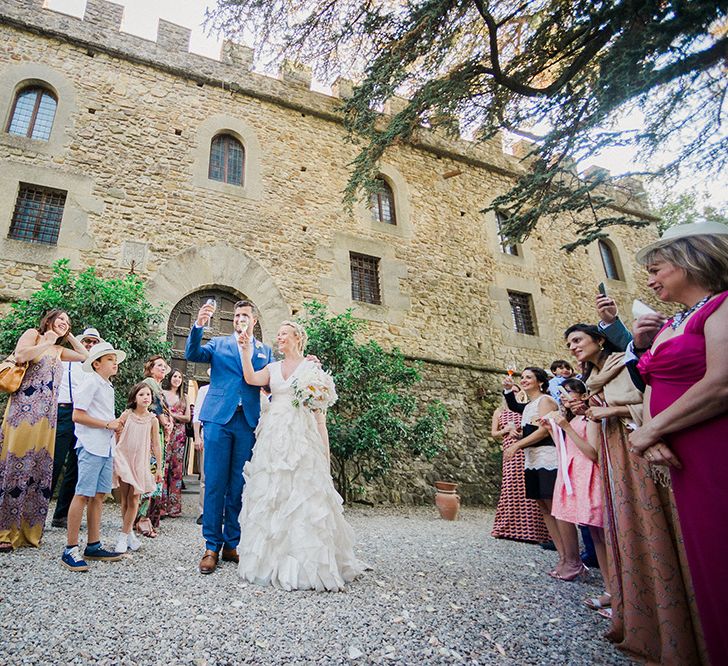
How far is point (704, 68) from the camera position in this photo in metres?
4.50

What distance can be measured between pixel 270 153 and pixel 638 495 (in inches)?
347

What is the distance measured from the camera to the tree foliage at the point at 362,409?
21.4 feet

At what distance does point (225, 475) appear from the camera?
303 cm

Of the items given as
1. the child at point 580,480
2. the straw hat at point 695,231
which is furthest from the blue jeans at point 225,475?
the straw hat at point 695,231

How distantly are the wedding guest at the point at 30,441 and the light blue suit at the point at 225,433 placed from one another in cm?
134

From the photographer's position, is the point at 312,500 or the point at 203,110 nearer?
the point at 312,500

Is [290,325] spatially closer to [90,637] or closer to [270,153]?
[90,637]

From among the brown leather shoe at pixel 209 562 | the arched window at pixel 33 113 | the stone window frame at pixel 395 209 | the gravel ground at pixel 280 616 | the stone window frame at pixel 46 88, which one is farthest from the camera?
the stone window frame at pixel 395 209

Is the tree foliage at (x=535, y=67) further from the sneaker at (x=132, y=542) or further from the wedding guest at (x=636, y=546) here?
the sneaker at (x=132, y=542)

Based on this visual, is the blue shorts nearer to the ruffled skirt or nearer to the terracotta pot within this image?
the ruffled skirt

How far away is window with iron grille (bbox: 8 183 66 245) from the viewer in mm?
6469

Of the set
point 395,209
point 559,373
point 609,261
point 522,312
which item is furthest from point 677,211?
point 559,373

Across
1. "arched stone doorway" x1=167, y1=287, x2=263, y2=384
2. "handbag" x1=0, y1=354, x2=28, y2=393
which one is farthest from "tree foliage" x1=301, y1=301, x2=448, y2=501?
"handbag" x1=0, y1=354, x2=28, y2=393

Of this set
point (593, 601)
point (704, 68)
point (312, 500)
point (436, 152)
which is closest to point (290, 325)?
point (312, 500)
